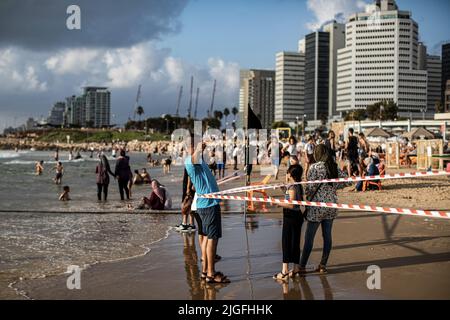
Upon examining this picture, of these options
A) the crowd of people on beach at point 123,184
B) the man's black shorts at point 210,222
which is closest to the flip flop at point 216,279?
the man's black shorts at point 210,222

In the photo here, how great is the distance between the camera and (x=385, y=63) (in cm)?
17638

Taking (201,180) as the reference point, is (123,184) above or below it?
below

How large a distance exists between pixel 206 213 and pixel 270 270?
4.40 ft

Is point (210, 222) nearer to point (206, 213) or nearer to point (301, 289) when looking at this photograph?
point (206, 213)

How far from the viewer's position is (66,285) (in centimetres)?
641

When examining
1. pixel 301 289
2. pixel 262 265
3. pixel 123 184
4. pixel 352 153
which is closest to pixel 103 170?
pixel 123 184

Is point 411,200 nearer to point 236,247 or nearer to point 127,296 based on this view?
point 236,247

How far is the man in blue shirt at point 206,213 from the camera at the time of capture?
650cm

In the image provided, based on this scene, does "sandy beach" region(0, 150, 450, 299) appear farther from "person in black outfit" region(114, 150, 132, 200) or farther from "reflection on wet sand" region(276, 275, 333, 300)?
"person in black outfit" region(114, 150, 132, 200)

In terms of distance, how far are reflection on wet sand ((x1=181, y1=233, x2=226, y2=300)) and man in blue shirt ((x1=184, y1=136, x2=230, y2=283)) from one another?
5.3 inches

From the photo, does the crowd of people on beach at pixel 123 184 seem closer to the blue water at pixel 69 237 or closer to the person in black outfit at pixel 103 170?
the person in black outfit at pixel 103 170

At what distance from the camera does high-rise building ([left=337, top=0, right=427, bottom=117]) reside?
17375 cm

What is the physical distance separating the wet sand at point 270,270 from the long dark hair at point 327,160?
1339 mm
